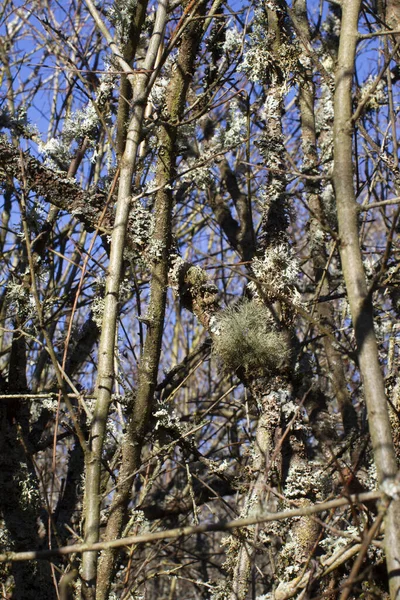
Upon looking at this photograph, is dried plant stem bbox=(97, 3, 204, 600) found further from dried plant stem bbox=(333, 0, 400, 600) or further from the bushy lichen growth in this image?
dried plant stem bbox=(333, 0, 400, 600)

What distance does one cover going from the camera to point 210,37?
3.16 m

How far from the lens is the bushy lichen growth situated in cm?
231

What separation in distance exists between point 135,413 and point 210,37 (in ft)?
6.41

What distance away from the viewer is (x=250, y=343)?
2.30 meters

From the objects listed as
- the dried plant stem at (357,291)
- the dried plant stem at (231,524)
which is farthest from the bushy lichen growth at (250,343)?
the dried plant stem at (231,524)

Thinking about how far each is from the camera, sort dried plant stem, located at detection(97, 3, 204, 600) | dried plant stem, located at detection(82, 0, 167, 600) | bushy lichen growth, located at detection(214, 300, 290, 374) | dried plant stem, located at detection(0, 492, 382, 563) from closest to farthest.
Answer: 1. dried plant stem, located at detection(0, 492, 382, 563)
2. dried plant stem, located at detection(82, 0, 167, 600)
3. dried plant stem, located at detection(97, 3, 204, 600)
4. bushy lichen growth, located at detection(214, 300, 290, 374)

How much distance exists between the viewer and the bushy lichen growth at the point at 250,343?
2.31 meters

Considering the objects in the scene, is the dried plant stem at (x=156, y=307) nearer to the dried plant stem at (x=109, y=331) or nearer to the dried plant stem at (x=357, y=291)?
the dried plant stem at (x=109, y=331)

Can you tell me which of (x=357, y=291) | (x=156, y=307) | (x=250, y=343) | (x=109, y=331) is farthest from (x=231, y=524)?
(x=156, y=307)

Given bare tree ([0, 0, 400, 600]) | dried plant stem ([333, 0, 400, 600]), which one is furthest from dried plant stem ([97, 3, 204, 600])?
dried plant stem ([333, 0, 400, 600])

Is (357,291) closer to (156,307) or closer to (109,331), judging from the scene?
(109,331)

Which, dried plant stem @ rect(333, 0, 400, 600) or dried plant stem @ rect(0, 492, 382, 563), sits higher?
dried plant stem @ rect(333, 0, 400, 600)

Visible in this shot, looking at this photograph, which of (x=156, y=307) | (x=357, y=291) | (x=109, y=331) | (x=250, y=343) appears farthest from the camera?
(x=156, y=307)

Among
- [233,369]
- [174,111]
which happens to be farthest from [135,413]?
[174,111]
